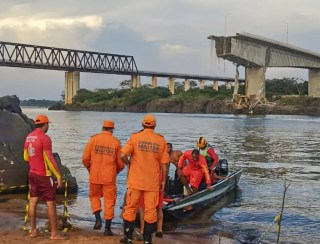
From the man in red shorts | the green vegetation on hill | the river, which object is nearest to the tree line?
the green vegetation on hill

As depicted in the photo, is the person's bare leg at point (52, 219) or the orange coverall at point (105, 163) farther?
the orange coverall at point (105, 163)

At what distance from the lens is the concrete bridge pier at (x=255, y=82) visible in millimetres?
96456

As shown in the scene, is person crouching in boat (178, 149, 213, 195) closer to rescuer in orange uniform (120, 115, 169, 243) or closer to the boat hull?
the boat hull

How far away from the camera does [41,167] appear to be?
827 centimetres

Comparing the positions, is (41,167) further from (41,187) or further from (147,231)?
(147,231)

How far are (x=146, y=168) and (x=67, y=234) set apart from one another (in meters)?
2.14

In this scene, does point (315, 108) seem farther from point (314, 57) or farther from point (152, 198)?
point (152, 198)

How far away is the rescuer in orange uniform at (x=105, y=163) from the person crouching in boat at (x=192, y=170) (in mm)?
3175

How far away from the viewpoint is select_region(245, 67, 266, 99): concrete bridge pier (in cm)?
9646

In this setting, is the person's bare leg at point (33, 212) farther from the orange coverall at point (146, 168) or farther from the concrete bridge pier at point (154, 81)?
the concrete bridge pier at point (154, 81)

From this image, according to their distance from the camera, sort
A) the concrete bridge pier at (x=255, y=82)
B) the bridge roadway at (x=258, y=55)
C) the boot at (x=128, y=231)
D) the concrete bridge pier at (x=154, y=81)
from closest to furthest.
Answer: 1. the boot at (x=128, y=231)
2. the bridge roadway at (x=258, y=55)
3. the concrete bridge pier at (x=255, y=82)
4. the concrete bridge pier at (x=154, y=81)

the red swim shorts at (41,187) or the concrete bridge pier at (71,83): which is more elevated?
the concrete bridge pier at (71,83)

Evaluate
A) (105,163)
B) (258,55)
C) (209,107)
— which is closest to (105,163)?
(105,163)

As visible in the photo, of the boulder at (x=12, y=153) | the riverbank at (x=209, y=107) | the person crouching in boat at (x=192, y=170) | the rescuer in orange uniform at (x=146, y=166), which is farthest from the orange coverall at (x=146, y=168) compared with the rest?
the riverbank at (x=209, y=107)
